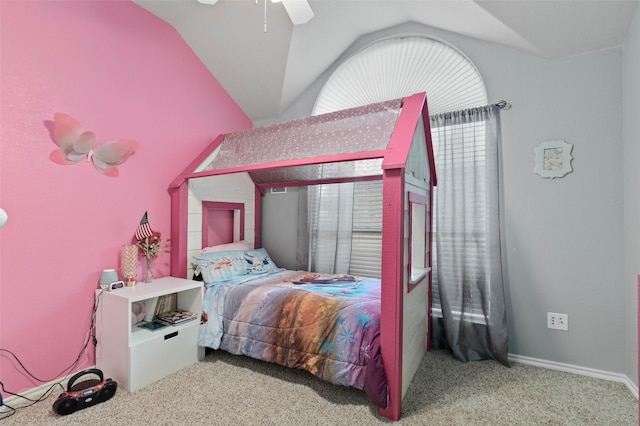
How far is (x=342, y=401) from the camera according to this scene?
6.17 feet

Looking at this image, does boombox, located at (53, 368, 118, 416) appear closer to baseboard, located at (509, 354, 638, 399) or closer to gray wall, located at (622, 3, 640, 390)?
baseboard, located at (509, 354, 638, 399)

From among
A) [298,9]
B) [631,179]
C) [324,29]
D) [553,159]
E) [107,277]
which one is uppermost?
[324,29]

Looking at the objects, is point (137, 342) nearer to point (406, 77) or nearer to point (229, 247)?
point (229, 247)

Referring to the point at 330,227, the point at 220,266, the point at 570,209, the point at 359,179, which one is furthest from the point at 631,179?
the point at 220,266

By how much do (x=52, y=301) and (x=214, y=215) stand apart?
1.36 m

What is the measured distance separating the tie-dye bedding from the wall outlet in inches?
50.1

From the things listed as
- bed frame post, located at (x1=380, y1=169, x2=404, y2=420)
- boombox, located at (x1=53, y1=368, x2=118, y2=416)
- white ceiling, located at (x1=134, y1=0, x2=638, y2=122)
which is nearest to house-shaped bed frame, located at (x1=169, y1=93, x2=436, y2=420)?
bed frame post, located at (x1=380, y1=169, x2=404, y2=420)

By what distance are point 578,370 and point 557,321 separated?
35cm

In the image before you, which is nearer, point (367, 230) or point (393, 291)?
point (393, 291)

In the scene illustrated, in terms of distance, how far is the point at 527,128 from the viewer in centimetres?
242

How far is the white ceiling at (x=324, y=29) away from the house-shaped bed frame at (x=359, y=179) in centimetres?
74

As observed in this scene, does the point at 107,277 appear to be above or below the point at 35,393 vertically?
above

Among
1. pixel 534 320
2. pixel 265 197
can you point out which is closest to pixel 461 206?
pixel 534 320

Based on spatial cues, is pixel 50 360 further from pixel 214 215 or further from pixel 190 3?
pixel 190 3
